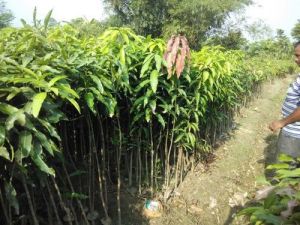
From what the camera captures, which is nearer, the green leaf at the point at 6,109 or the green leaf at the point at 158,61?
the green leaf at the point at 6,109

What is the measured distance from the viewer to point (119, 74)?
274cm

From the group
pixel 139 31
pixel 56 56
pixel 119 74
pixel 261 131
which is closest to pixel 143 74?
pixel 119 74

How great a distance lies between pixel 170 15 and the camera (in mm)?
22969

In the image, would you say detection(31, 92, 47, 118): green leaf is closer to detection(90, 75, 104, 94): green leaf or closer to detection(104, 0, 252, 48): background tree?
detection(90, 75, 104, 94): green leaf

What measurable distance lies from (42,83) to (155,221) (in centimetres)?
228

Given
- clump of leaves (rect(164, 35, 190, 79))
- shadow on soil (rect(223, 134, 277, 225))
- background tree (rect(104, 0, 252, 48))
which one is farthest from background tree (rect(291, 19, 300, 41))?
clump of leaves (rect(164, 35, 190, 79))

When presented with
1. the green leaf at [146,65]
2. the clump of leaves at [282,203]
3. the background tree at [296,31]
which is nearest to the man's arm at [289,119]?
the clump of leaves at [282,203]

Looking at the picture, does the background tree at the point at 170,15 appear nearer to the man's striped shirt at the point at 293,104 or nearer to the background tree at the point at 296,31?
the man's striped shirt at the point at 293,104

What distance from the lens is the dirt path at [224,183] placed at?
3883 mm

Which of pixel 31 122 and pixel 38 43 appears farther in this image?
pixel 38 43

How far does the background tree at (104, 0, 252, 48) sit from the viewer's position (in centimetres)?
2225

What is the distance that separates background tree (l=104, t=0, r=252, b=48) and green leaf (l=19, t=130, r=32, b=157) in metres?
20.9

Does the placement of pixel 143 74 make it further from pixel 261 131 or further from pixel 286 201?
pixel 261 131

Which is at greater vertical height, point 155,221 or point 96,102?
point 96,102
